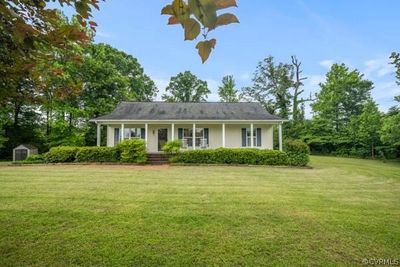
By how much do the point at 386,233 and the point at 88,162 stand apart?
14696 mm

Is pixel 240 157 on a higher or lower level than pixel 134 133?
lower

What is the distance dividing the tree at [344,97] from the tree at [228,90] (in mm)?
13544

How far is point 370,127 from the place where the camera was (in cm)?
2389

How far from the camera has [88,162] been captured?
1539 cm

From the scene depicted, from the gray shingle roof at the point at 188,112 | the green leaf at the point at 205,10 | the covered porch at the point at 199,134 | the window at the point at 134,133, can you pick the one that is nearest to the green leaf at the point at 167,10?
the green leaf at the point at 205,10

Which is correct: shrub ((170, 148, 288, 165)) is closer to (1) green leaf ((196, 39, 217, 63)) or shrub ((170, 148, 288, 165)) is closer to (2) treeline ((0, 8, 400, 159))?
(2) treeline ((0, 8, 400, 159))

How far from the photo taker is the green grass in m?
3.30

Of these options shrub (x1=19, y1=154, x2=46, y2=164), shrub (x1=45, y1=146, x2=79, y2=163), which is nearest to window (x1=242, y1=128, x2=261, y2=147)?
shrub (x1=45, y1=146, x2=79, y2=163)

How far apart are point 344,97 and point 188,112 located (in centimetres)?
2081

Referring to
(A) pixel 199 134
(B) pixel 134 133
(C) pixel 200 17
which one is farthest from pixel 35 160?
(C) pixel 200 17

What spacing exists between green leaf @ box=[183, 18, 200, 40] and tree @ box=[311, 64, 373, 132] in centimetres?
3268

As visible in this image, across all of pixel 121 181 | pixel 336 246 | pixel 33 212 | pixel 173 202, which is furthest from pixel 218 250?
pixel 121 181

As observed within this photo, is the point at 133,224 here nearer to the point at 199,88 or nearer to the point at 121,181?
the point at 121,181

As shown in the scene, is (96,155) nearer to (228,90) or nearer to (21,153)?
(21,153)
